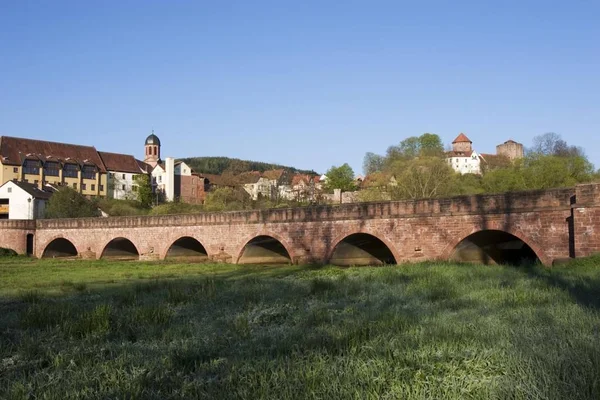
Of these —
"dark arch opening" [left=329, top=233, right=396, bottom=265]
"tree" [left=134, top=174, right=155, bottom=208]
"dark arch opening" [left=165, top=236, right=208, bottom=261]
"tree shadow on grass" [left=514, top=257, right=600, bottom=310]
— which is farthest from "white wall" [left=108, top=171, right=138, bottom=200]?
"tree shadow on grass" [left=514, top=257, right=600, bottom=310]

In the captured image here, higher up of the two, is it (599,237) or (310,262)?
(599,237)

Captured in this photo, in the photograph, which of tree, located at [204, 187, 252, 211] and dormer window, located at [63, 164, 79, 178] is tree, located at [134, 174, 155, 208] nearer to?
dormer window, located at [63, 164, 79, 178]

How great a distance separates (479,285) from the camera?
10695mm

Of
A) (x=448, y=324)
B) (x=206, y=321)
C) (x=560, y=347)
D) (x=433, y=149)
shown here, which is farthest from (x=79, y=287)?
(x=433, y=149)

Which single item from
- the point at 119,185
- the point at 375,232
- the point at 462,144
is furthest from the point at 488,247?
the point at 462,144

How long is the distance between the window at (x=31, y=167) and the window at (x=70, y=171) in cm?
343

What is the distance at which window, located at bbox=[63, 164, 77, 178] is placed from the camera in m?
72.9

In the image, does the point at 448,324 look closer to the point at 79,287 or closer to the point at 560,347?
the point at 560,347

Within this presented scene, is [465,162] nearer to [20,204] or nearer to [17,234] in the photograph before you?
[20,204]

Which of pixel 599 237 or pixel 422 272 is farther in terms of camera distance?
pixel 599 237

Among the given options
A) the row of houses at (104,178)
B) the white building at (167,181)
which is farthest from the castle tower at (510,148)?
the white building at (167,181)

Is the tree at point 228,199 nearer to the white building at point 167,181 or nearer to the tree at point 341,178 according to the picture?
the tree at point 341,178

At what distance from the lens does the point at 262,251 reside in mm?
29109

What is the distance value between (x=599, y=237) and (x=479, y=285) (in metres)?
6.13
